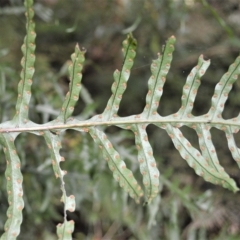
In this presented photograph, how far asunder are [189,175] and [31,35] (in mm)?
1321

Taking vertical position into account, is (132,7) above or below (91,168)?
above

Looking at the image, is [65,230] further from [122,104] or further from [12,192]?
[122,104]

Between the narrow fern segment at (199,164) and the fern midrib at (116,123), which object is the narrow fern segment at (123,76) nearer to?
the fern midrib at (116,123)

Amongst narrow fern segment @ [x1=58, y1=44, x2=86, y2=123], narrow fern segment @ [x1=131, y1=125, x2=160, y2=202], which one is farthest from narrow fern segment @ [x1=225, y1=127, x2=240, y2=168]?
narrow fern segment @ [x1=58, y1=44, x2=86, y2=123]

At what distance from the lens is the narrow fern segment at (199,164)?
73 centimetres

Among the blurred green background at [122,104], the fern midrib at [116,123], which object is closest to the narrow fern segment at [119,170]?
the fern midrib at [116,123]

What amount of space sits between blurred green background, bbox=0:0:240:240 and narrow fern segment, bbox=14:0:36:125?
1.60ft

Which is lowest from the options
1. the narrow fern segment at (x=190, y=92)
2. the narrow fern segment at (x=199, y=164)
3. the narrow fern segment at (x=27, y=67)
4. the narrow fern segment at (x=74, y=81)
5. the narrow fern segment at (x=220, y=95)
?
the narrow fern segment at (x=199, y=164)

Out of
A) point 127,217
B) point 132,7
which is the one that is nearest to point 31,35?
point 127,217

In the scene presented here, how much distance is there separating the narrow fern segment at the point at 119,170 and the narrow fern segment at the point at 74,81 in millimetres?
64

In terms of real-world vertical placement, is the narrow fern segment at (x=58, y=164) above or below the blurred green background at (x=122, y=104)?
below

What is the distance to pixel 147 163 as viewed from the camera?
2.60 ft

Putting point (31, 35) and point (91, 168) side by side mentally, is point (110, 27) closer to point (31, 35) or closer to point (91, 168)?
point (91, 168)

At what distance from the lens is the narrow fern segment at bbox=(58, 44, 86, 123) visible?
78 centimetres
